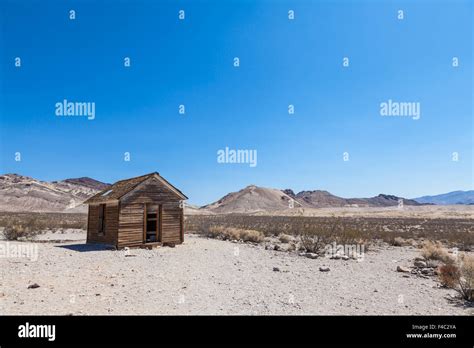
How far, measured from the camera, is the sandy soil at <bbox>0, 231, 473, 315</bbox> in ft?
23.5

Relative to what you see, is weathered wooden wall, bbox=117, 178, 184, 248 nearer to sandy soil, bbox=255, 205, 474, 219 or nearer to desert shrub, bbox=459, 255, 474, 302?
desert shrub, bbox=459, 255, 474, 302

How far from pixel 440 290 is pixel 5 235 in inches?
859

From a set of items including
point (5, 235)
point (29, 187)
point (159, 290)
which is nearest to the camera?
point (159, 290)

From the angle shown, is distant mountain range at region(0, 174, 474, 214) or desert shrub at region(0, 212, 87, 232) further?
distant mountain range at region(0, 174, 474, 214)

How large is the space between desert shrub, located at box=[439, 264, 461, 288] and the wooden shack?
11709mm

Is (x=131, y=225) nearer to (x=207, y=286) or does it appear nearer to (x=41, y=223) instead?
(x=207, y=286)

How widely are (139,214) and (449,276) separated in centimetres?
1245

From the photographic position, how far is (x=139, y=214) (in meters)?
16.2

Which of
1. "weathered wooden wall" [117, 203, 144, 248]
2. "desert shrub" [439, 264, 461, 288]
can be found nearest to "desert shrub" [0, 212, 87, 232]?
"weathered wooden wall" [117, 203, 144, 248]

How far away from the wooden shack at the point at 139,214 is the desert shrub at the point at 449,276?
38.4 feet

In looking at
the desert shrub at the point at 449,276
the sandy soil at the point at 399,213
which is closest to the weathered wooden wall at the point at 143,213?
the desert shrub at the point at 449,276
